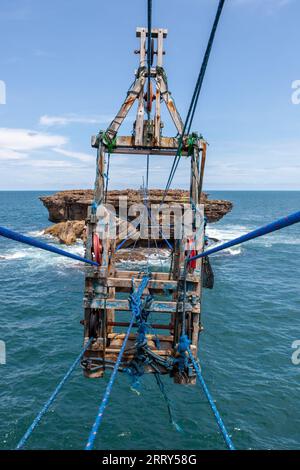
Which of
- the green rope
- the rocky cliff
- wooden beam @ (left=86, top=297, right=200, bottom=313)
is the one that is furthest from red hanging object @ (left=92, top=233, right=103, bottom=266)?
the rocky cliff

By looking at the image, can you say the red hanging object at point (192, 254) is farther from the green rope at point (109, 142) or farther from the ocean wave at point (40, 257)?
the ocean wave at point (40, 257)

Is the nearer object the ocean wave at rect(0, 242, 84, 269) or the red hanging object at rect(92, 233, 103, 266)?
the red hanging object at rect(92, 233, 103, 266)

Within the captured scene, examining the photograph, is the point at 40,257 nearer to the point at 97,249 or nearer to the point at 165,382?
the point at 165,382

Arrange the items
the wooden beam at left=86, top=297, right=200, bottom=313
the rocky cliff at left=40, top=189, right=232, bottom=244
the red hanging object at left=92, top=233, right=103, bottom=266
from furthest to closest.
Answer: the rocky cliff at left=40, top=189, right=232, bottom=244, the red hanging object at left=92, top=233, right=103, bottom=266, the wooden beam at left=86, top=297, right=200, bottom=313

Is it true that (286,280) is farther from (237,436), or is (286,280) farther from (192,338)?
(192,338)

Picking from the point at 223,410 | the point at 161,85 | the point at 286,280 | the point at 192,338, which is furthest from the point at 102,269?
the point at 286,280

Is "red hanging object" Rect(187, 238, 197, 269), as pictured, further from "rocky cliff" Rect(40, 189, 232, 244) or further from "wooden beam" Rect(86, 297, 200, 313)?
"rocky cliff" Rect(40, 189, 232, 244)

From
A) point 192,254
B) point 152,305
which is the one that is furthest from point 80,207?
point 192,254

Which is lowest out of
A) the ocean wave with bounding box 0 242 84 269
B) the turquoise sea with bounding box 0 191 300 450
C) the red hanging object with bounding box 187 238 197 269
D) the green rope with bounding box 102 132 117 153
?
the turquoise sea with bounding box 0 191 300 450

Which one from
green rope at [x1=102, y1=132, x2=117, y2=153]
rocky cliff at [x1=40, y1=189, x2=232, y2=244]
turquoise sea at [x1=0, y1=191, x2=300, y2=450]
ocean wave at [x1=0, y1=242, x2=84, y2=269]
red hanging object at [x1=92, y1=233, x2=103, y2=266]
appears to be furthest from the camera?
rocky cliff at [x1=40, y1=189, x2=232, y2=244]
